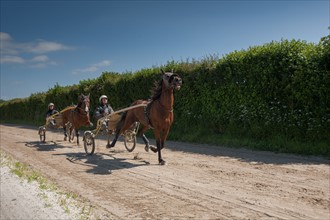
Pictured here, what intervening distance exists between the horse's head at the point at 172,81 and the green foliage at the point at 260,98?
4515mm

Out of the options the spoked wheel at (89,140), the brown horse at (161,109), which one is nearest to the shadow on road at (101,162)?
the spoked wheel at (89,140)

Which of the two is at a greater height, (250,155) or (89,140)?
(89,140)

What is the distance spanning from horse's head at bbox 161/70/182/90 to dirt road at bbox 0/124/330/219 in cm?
214

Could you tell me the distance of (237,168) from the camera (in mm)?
8227

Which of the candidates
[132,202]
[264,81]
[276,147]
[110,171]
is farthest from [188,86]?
[132,202]

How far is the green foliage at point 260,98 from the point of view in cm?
1045

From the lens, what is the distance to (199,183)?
6.82 meters

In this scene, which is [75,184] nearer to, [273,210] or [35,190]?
[35,190]

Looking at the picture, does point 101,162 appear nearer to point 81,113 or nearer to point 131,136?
point 131,136

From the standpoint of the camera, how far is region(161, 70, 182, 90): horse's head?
832 centimetres

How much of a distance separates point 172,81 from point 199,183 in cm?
286

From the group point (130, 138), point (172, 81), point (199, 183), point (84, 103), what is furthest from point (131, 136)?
point (199, 183)

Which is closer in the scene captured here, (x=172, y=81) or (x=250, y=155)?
(x=172, y=81)

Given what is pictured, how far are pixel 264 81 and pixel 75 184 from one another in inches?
314
